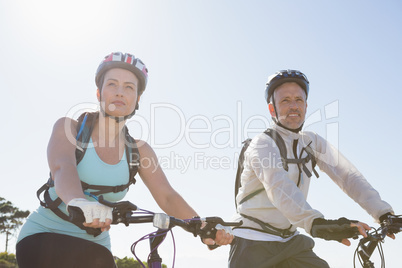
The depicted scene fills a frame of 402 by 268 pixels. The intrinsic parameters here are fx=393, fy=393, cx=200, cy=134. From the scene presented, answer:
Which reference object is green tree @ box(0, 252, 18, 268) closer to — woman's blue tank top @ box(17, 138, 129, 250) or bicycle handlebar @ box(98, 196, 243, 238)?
woman's blue tank top @ box(17, 138, 129, 250)

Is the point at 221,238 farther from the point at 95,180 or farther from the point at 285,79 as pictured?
the point at 285,79

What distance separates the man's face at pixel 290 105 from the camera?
5.20 m

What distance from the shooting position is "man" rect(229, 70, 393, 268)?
4.19 meters

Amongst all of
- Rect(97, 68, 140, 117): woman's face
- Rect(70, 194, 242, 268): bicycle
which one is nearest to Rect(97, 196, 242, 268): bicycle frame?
Rect(70, 194, 242, 268): bicycle

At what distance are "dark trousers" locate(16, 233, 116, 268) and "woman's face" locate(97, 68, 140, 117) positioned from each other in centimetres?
152

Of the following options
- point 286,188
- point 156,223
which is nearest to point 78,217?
point 156,223

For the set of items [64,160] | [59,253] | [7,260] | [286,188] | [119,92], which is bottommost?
[7,260]

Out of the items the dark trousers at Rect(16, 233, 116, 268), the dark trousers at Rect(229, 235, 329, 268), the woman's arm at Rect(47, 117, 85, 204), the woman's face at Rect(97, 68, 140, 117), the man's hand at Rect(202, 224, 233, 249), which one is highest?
the woman's face at Rect(97, 68, 140, 117)

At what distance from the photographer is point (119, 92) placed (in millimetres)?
4297

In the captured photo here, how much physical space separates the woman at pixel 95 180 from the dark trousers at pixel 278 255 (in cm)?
96

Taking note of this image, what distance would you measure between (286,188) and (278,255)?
796 mm

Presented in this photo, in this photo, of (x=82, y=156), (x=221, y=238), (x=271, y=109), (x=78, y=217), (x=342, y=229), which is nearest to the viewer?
(x=78, y=217)

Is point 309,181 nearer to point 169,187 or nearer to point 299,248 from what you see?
point 299,248

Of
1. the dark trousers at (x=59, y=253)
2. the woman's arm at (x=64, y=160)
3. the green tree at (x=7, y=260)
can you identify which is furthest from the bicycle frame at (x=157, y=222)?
the green tree at (x=7, y=260)
